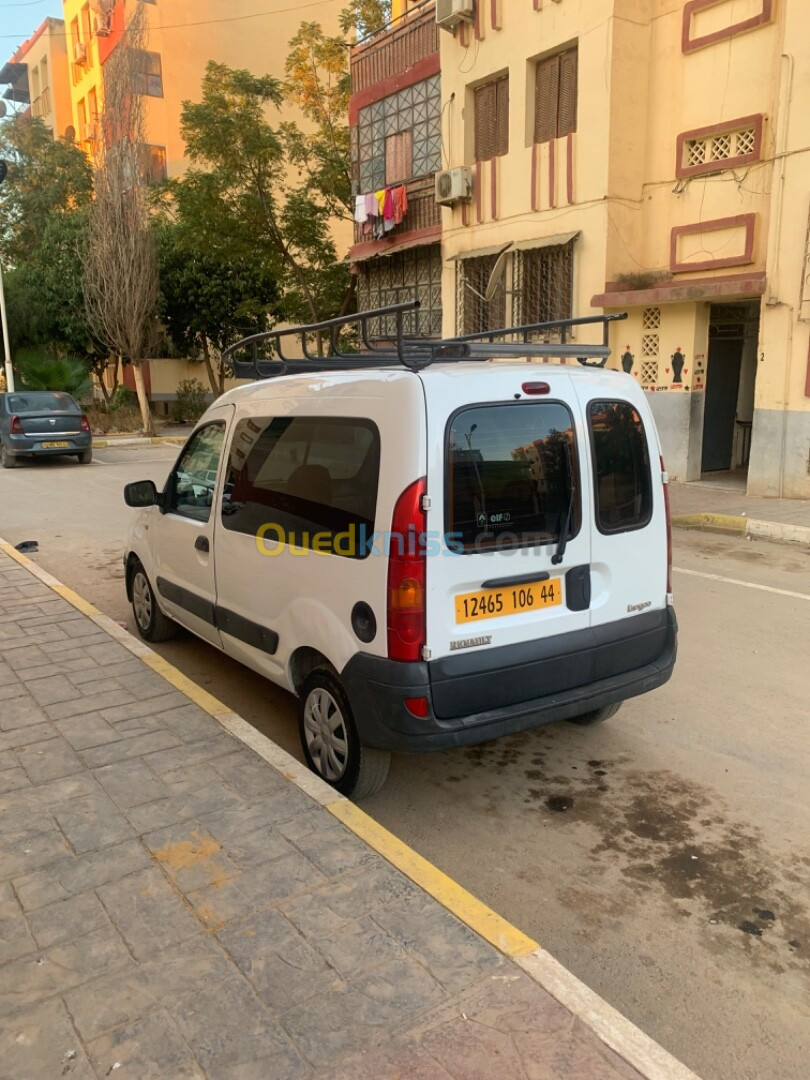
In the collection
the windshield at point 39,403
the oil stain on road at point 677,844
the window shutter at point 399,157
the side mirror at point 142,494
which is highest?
the window shutter at point 399,157

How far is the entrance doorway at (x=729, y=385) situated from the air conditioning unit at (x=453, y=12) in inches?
276

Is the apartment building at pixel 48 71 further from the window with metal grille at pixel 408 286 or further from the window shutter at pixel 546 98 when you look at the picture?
the window shutter at pixel 546 98

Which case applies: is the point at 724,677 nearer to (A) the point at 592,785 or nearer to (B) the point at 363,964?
(A) the point at 592,785

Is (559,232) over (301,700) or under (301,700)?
over

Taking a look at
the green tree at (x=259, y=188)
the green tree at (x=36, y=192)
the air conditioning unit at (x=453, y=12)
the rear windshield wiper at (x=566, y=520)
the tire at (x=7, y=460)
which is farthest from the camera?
the green tree at (x=36, y=192)

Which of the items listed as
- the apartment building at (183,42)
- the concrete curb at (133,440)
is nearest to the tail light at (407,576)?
the concrete curb at (133,440)

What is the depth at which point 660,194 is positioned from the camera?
43.0 feet

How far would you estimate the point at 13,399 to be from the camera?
17406 mm

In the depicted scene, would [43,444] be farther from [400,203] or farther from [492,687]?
[492,687]

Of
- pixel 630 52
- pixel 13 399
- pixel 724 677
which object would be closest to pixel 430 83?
pixel 630 52

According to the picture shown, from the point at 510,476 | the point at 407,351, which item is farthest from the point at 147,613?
the point at 510,476

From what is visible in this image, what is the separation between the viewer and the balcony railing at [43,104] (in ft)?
148

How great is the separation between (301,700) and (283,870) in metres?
1.00

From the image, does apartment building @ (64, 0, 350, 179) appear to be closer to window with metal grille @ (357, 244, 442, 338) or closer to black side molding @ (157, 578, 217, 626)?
window with metal grille @ (357, 244, 442, 338)
